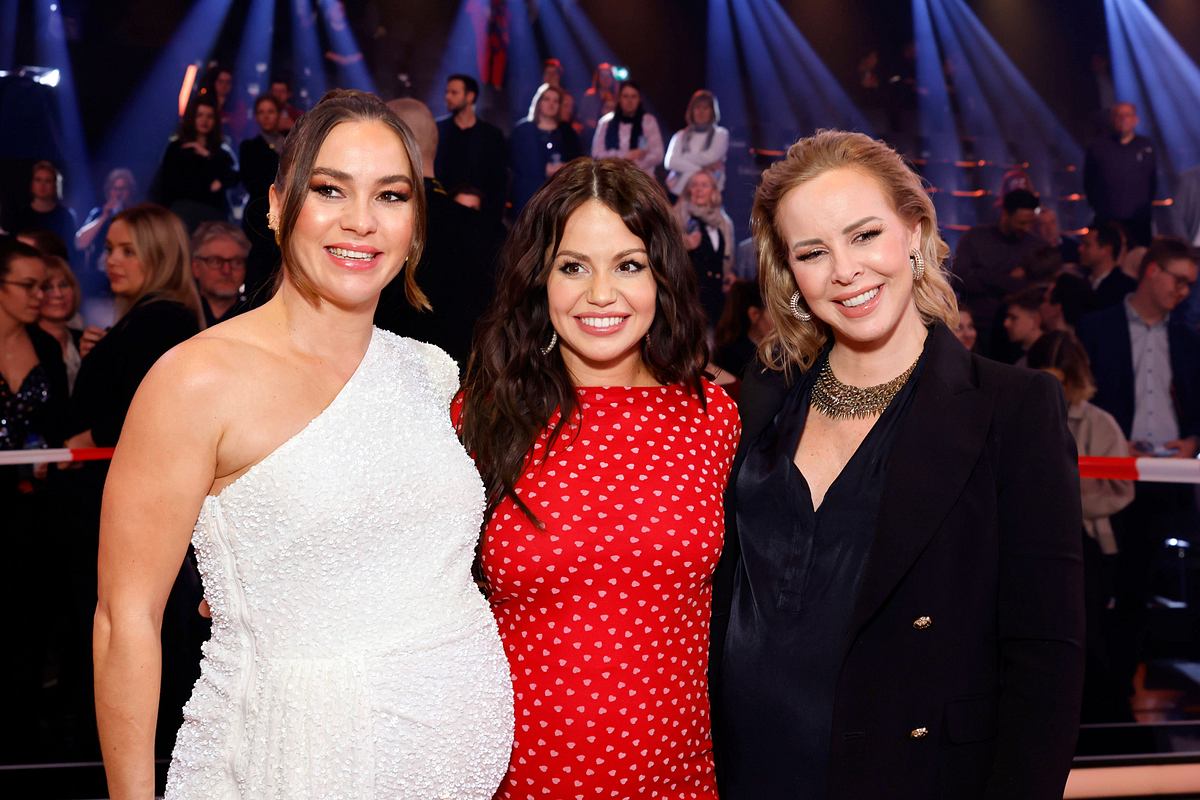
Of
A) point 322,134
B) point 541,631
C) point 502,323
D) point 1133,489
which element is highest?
point 322,134

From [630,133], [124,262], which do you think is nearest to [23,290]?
[124,262]

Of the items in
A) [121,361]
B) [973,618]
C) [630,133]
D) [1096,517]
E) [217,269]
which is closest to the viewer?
[973,618]

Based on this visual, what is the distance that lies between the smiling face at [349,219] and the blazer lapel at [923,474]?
1009 millimetres

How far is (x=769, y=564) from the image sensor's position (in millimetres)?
2129

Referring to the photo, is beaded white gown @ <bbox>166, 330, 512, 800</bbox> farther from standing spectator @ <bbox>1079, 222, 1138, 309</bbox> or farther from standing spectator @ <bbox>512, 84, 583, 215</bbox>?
standing spectator @ <bbox>1079, 222, 1138, 309</bbox>

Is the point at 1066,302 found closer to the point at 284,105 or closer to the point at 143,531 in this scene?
the point at 284,105

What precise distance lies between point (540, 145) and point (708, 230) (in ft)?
4.93

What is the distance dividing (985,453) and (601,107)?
7704 mm

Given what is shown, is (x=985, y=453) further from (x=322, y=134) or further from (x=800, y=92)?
(x=800, y=92)

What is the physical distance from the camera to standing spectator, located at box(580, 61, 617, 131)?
9.19 meters

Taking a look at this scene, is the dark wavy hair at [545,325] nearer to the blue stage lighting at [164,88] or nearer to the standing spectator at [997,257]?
the standing spectator at [997,257]

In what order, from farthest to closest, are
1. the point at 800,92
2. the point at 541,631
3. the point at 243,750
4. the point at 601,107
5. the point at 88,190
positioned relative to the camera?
the point at 800,92 < the point at 601,107 < the point at 88,190 < the point at 541,631 < the point at 243,750

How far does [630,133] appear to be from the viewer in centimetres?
906

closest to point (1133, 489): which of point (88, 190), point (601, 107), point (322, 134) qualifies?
point (322, 134)
